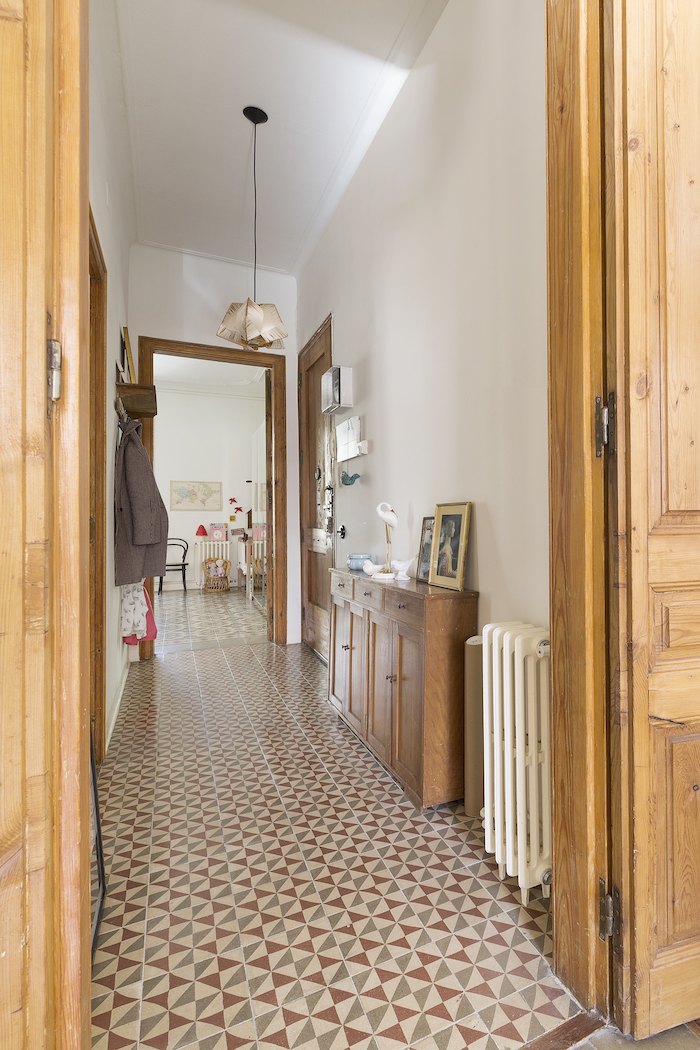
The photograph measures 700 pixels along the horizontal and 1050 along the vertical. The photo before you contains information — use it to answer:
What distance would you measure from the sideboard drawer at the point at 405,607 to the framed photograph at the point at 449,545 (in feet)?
0.64

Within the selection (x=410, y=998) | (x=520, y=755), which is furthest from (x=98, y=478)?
(x=410, y=998)

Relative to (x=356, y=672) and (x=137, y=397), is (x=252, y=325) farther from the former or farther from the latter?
(x=356, y=672)

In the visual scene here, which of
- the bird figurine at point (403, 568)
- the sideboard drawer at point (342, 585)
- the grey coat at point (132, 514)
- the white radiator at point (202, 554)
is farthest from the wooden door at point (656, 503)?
the white radiator at point (202, 554)

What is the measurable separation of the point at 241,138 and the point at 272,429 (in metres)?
2.14

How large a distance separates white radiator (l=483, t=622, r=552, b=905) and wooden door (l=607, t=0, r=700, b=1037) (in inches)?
14.5

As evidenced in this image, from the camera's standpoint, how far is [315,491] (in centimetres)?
438

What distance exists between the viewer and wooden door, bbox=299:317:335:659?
3939 mm

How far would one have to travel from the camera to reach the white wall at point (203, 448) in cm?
845

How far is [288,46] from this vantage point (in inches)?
97.9

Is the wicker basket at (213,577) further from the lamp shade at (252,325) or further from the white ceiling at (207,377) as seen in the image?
the lamp shade at (252,325)

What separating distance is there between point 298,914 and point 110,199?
3428 mm

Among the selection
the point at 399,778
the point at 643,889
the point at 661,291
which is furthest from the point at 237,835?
the point at 661,291

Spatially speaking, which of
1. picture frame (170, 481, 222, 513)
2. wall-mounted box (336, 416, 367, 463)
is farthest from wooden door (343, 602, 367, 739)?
picture frame (170, 481, 222, 513)

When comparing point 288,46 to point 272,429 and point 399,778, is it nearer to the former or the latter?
point 272,429
